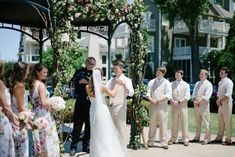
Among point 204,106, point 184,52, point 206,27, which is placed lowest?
point 204,106

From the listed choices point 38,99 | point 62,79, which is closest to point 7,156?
point 38,99

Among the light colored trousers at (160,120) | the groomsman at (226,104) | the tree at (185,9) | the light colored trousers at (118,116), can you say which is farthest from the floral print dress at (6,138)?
the tree at (185,9)

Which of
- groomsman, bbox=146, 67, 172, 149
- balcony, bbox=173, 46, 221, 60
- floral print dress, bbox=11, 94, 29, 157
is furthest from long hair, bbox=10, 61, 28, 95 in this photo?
balcony, bbox=173, 46, 221, 60

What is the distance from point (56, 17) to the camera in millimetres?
8648

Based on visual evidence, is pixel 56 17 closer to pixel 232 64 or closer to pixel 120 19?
pixel 120 19

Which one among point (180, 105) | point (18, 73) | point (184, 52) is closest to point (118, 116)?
point (180, 105)

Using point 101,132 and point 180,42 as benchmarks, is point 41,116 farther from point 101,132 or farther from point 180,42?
point 180,42

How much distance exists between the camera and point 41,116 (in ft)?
24.1

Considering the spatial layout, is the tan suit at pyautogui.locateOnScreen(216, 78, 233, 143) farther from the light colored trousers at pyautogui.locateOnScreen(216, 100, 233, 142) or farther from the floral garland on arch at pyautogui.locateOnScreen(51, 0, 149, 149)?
the floral garland on arch at pyautogui.locateOnScreen(51, 0, 149, 149)

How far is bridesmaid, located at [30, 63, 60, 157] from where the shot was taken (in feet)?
23.8

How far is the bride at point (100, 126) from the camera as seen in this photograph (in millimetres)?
8297

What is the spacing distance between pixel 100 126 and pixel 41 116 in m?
1.52

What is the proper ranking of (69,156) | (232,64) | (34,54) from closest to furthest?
(69,156)
(232,64)
(34,54)

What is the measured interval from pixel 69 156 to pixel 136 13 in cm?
399
